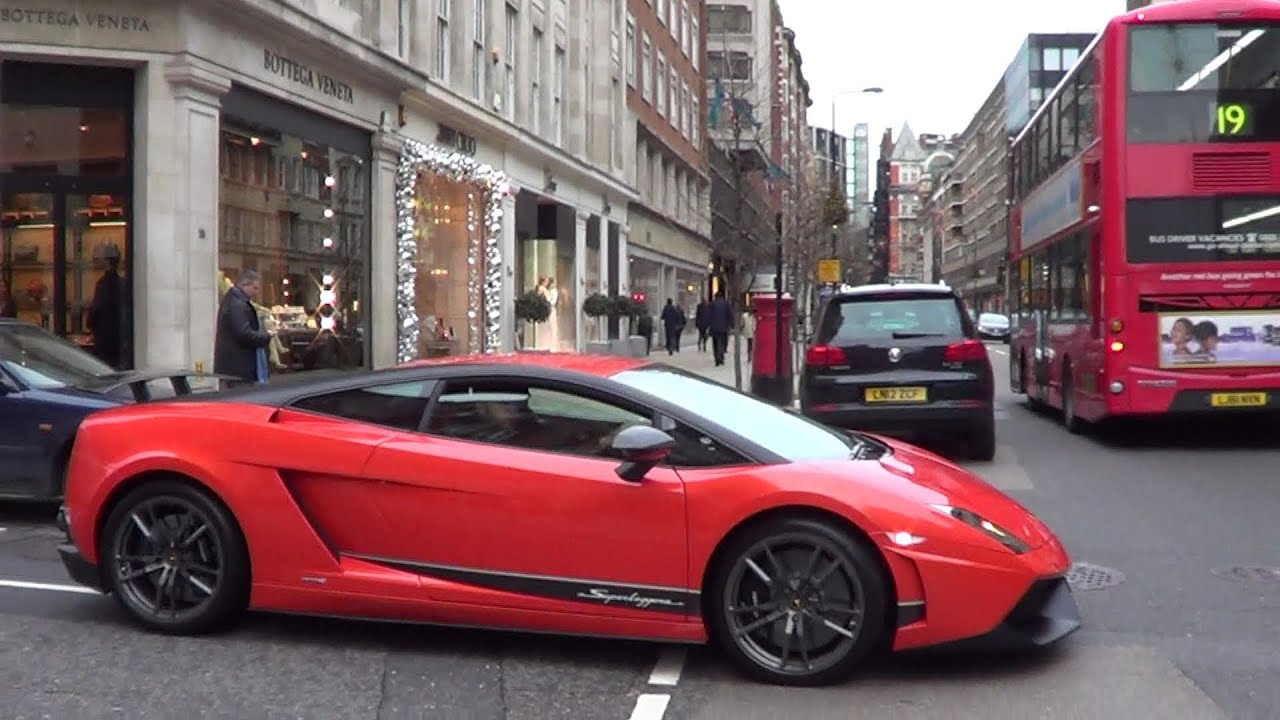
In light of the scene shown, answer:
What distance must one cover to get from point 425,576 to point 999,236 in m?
117


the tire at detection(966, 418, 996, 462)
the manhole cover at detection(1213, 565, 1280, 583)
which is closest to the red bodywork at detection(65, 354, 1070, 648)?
the manhole cover at detection(1213, 565, 1280, 583)

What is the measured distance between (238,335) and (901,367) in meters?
5.97

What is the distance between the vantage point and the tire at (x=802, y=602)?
518cm

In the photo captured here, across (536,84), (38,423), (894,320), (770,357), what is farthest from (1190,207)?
(536,84)

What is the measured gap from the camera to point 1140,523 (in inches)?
367

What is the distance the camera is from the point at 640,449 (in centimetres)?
526

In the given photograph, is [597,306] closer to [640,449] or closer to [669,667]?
[669,667]

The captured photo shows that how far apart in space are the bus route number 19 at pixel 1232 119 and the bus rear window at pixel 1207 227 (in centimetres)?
65

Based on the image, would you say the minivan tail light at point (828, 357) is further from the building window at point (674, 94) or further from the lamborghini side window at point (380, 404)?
the building window at point (674, 94)

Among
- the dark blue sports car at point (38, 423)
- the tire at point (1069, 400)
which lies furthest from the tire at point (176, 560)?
the tire at point (1069, 400)

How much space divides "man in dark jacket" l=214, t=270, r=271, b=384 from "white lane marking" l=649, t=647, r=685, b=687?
7455mm

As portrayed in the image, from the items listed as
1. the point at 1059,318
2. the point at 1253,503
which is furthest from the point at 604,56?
the point at 1253,503

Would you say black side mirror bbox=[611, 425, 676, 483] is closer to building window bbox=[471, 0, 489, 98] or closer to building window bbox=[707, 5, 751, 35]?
building window bbox=[471, 0, 489, 98]

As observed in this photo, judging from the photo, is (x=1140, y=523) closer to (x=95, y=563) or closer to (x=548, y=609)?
(x=548, y=609)
